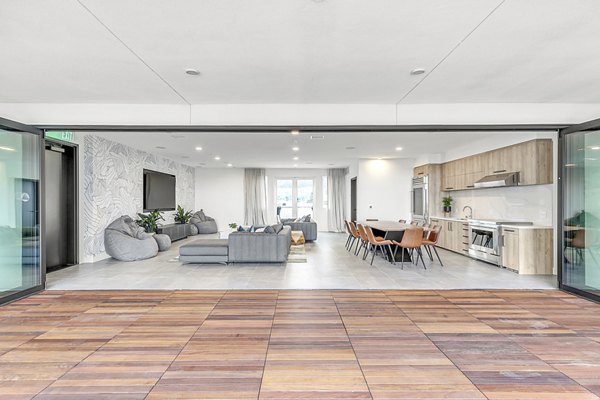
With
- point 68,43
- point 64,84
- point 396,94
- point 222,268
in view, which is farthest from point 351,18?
point 222,268

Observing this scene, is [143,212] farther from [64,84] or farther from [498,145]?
[498,145]

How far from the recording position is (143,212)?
28.3 feet

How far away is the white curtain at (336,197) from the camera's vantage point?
42.0 feet

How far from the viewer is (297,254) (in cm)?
744

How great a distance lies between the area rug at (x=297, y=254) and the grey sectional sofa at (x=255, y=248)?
0.54 metres

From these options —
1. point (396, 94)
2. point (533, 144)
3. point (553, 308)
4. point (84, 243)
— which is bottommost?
point (553, 308)

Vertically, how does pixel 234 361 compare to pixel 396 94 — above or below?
below

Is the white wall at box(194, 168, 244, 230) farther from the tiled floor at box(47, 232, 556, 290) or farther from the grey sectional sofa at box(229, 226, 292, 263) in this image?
the grey sectional sofa at box(229, 226, 292, 263)

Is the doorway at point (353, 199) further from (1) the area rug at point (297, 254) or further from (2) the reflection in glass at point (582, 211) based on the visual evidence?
(2) the reflection in glass at point (582, 211)

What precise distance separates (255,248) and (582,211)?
16.3 feet

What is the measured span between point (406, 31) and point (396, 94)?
5.31ft

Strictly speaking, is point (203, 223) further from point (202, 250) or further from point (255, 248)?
point (255, 248)

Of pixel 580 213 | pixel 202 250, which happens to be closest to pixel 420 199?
pixel 580 213

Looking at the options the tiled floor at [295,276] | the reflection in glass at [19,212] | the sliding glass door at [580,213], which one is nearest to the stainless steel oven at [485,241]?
the tiled floor at [295,276]
